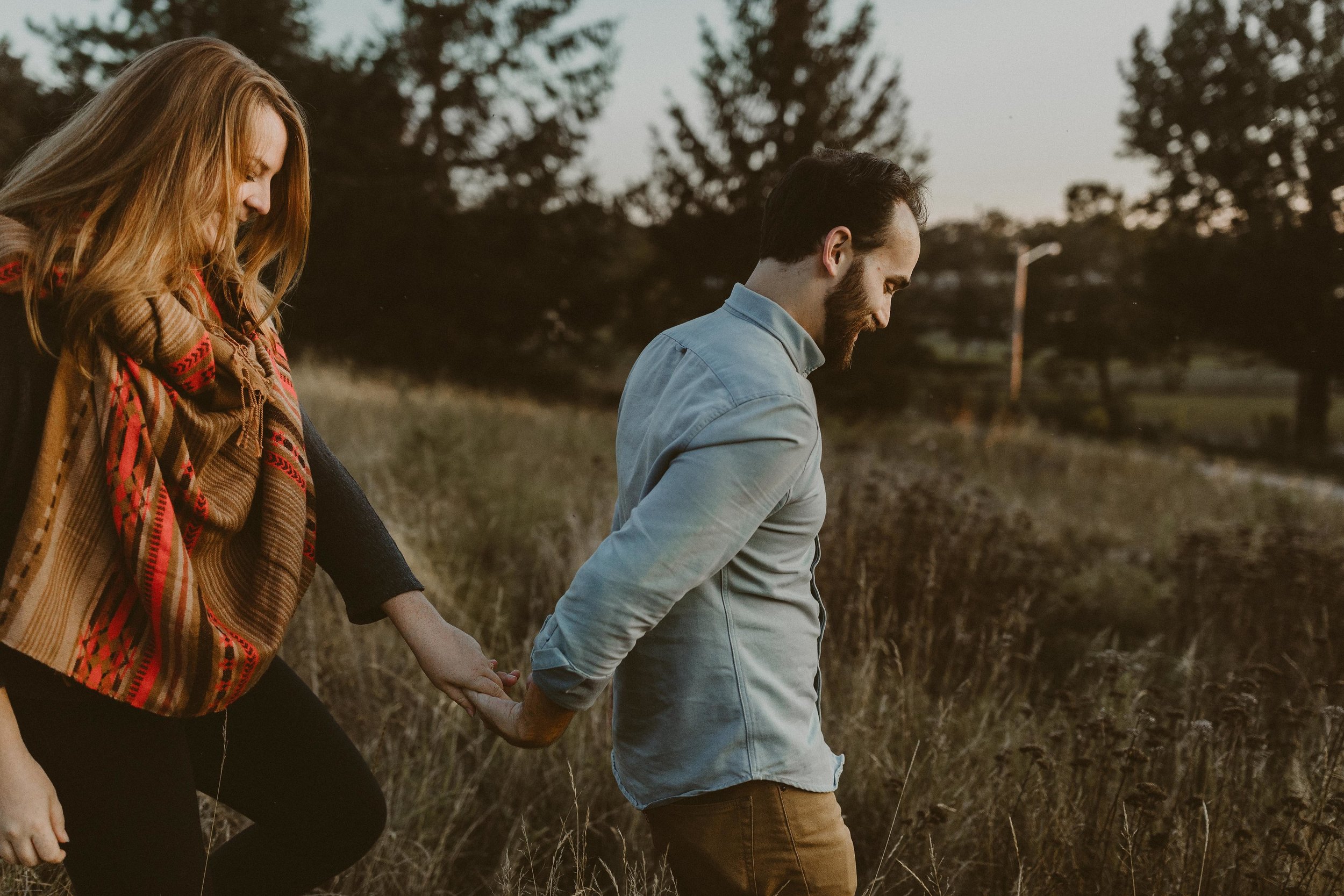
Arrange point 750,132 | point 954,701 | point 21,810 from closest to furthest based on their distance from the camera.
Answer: point 21,810 → point 954,701 → point 750,132

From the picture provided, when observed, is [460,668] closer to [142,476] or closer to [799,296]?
[142,476]

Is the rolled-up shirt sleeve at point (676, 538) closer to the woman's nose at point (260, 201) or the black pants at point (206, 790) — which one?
the black pants at point (206, 790)

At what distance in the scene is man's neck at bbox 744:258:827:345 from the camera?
5.16 ft

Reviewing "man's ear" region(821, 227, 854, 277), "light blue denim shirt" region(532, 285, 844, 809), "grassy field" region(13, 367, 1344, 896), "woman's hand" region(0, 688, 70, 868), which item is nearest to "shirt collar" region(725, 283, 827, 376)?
"light blue denim shirt" region(532, 285, 844, 809)

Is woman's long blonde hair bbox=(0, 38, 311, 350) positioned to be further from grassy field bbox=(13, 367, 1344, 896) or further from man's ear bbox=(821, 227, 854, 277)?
grassy field bbox=(13, 367, 1344, 896)

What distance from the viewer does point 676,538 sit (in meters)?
1.33

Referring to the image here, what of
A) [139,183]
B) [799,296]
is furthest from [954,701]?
[139,183]

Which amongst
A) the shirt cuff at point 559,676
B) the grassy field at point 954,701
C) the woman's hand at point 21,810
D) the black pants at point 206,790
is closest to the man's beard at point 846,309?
the shirt cuff at point 559,676

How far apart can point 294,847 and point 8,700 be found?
0.70m

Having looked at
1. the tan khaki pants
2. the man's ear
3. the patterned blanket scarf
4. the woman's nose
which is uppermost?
the woman's nose

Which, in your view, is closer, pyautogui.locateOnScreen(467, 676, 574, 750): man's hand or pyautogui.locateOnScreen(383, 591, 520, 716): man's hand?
pyautogui.locateOnScreen(467, 676, 574, 750): man's hand

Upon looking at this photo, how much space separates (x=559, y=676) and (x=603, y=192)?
2147 cm

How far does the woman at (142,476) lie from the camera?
1306 mm

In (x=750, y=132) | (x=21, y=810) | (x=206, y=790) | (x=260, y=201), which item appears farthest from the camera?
(x=750, y=132)
